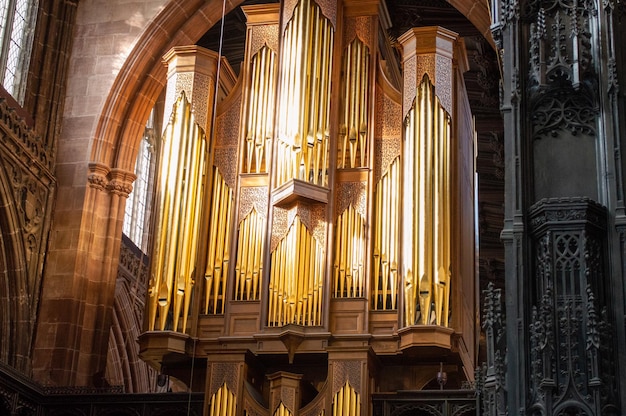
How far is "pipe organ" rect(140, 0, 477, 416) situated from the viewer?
55.5ft

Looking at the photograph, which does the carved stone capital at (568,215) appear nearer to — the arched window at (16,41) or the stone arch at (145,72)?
the stone arch at (145,72)

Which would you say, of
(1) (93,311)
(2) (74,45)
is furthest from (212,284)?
(2) (74,45)

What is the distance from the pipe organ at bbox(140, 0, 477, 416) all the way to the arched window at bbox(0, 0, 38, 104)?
8.25 ft

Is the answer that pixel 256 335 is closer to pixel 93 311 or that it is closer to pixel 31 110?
pixel 93 311

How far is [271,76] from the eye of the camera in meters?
19.3

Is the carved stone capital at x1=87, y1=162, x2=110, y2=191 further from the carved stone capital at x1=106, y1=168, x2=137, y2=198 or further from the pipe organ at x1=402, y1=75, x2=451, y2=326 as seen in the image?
the pipe organ at x1=402, y1=75, x2=451, y2=326

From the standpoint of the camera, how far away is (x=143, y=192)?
26.3 metres

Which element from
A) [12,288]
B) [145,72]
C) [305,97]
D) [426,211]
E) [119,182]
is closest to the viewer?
[426,211]

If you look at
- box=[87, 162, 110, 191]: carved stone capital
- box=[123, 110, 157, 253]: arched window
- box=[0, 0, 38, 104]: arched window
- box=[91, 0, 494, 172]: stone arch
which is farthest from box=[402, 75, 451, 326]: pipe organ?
box=[123, 110, 157, 253]: arched window

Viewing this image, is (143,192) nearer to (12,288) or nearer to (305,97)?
(12,288)

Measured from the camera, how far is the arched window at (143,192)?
25.7 metres

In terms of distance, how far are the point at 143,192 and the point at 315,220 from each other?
30.2 ft

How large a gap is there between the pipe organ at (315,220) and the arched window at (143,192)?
652 centimetres

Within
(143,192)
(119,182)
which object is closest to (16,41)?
(119,182)
